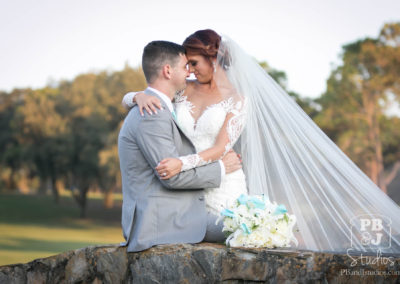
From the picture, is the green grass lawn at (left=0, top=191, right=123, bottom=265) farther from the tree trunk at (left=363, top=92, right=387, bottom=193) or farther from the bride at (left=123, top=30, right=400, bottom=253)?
the bride at (left=123, top=30, right=400, bottom=253)

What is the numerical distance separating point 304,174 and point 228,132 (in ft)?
2.38

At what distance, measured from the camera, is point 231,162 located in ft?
13.1

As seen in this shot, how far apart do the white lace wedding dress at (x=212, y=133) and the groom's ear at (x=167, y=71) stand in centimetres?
44

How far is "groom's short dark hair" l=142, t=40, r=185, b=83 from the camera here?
3.84m

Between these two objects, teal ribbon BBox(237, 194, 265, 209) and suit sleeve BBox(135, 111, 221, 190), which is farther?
suit sleeve BBox(135, 111, 221, 190)

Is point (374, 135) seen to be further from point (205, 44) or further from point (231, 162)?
point (231, 162)

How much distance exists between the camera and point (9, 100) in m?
44.8

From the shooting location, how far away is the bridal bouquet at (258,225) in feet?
10.5

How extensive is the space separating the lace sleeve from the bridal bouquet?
1.77ft

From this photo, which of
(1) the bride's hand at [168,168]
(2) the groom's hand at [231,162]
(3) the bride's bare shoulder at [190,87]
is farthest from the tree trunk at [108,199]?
(1) the bride's hand at [168,168]

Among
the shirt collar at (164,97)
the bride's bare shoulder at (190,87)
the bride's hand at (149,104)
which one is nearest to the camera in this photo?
the bride's hand at (149,104)
